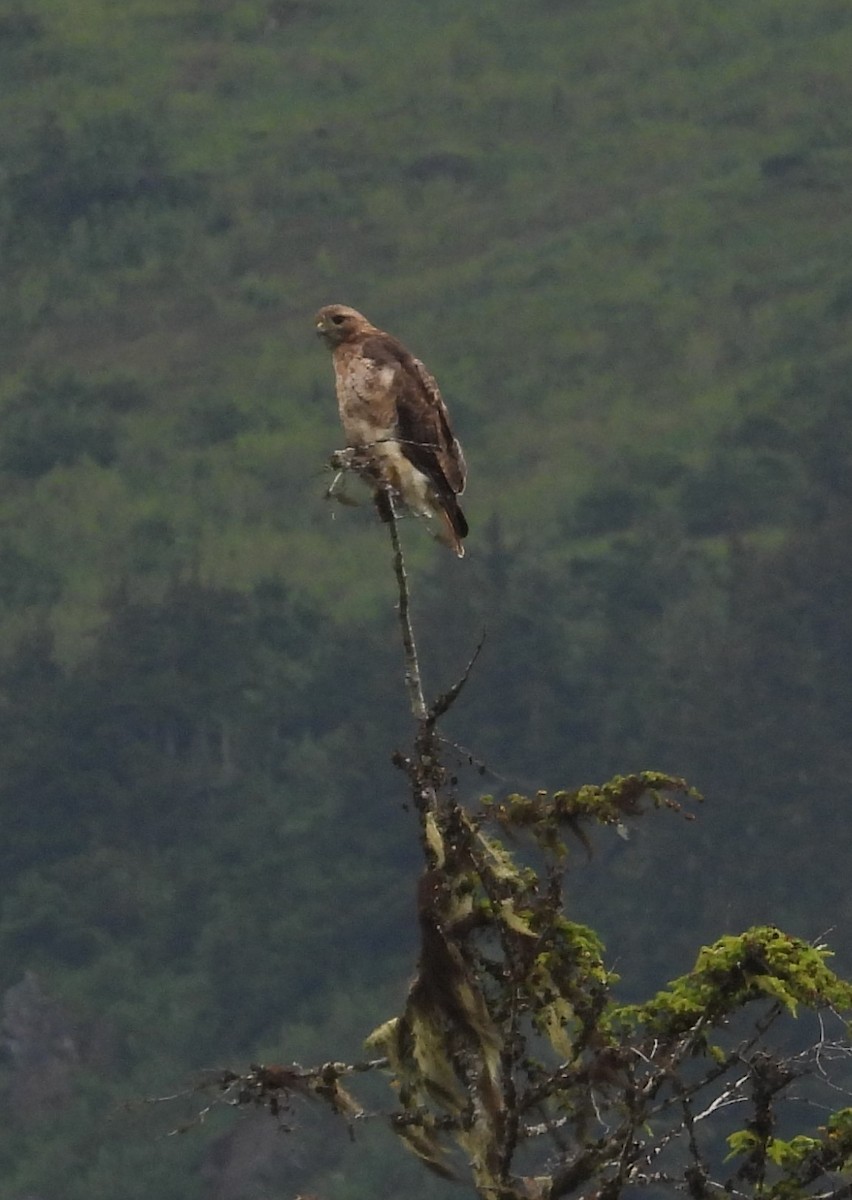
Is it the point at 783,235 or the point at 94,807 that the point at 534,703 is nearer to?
the point at 94,807

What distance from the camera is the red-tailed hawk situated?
41.4ft

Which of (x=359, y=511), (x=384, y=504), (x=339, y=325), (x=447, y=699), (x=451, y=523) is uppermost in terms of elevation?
(x=359, y=511)

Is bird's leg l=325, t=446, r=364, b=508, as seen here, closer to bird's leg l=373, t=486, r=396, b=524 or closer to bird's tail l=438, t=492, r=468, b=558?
bird's leg l=373, t=486, r=396, b=524

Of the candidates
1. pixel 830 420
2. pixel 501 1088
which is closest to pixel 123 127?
pixel 830 420

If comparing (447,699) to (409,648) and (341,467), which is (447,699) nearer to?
(409,648)

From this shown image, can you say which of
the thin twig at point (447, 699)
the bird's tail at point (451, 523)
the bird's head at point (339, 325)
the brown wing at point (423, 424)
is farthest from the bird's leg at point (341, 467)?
the bird's head at point (339, 325)

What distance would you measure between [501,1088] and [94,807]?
72.0 meters

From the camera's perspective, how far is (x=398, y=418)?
43.4ft

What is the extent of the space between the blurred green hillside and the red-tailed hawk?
4648cm

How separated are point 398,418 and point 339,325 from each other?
1.27 meters

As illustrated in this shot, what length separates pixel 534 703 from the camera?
265 feet

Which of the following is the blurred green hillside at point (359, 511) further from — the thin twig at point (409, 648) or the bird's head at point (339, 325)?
the thin twig at point (409, 648)

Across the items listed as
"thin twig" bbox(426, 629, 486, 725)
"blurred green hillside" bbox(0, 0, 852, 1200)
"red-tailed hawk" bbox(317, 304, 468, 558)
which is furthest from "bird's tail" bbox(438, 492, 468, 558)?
"blurred green hillside" bbox(0, 0, 852, 1200)

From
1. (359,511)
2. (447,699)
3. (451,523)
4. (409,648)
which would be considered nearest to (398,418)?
(451,523)
